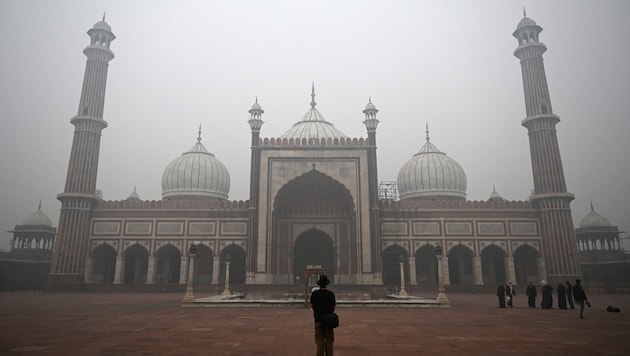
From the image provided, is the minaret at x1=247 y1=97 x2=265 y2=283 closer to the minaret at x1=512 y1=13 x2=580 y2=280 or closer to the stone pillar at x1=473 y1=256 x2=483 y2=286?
the stone pillar at x1=473 y1=256 x2=483 y2=286

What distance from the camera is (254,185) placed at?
78.4ft

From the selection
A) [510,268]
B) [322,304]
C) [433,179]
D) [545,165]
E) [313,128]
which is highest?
[313,128]

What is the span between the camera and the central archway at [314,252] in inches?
1021

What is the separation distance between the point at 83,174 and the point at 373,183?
17171mm

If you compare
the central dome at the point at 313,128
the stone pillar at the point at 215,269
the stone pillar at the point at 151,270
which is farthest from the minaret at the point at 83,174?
the central dome at the point at 313,128

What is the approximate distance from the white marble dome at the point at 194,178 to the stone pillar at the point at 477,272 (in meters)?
17.9

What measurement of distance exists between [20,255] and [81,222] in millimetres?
8697

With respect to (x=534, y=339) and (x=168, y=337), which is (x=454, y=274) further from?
(x=168, y=337)

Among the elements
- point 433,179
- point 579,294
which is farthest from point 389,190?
point 579,294

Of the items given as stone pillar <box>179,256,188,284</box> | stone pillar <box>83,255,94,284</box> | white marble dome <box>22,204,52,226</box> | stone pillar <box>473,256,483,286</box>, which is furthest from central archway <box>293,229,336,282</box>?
white marble dome <box>22,204,52,226</box>

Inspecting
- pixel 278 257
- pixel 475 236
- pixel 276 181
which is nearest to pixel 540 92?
pixel 475 236

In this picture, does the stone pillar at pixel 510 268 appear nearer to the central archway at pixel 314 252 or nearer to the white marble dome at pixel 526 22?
the central archway at pixel 314 252

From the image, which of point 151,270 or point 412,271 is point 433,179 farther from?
point 151,270

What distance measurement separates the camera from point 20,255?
99.2 ft
